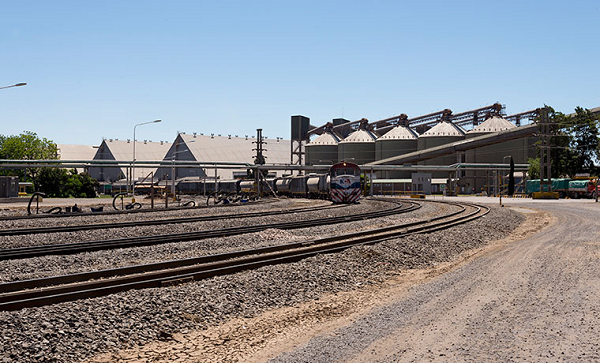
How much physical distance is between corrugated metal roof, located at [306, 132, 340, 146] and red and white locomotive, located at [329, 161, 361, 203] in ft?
274

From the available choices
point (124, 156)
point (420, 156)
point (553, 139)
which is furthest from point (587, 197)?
point (124, 156)

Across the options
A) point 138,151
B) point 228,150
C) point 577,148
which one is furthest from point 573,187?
point 138,151

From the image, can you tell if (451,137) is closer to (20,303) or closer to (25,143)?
(25,143)

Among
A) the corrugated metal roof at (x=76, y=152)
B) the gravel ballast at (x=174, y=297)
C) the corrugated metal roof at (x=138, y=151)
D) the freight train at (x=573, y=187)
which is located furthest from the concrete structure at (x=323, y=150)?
the gravel ballast at (x=174, y=297)

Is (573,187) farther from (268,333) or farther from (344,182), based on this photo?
(268,333)

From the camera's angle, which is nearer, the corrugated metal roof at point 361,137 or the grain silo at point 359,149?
the grain silo at point 359,149

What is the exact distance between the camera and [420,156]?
101 m

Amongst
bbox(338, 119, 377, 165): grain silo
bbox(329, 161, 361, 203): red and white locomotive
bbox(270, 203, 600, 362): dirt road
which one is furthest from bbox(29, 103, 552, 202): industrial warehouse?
bbox(270, 203, 600, 362): dirt road

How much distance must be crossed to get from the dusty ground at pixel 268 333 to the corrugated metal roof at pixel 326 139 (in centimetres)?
11517

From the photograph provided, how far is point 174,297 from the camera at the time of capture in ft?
30.8

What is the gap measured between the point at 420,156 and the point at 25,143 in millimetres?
78302

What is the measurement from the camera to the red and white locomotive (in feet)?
137

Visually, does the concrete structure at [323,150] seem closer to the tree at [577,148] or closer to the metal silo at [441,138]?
the metal silo at [441,138]

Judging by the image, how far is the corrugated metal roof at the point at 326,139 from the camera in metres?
126
